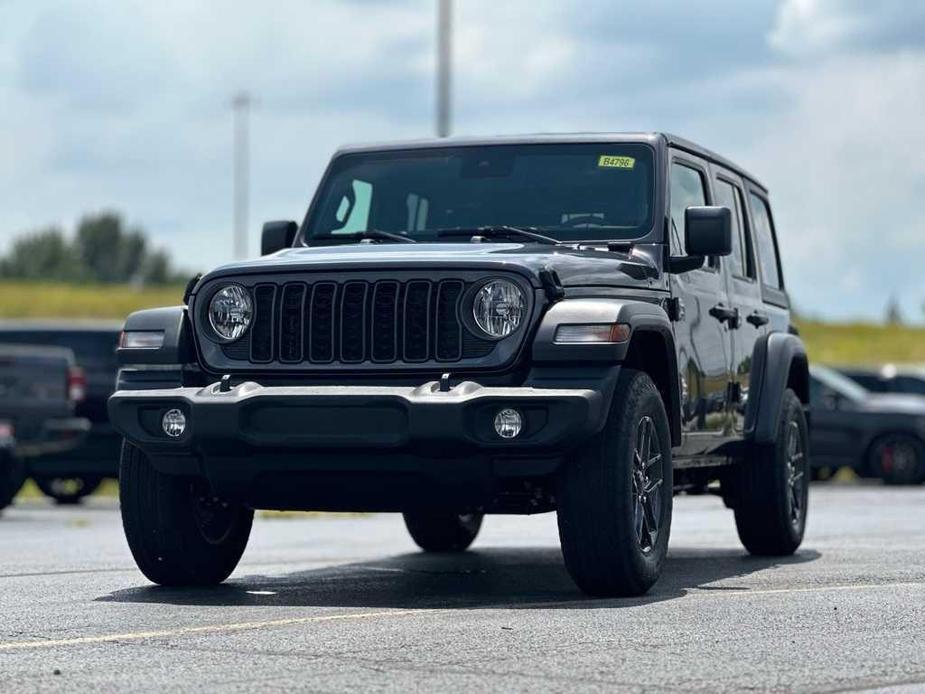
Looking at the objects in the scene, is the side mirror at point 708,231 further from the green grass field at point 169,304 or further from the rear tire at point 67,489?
the green grass field at point 169,304

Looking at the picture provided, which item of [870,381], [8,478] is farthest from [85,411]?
[870,381]

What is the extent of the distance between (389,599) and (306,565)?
7.47 ft

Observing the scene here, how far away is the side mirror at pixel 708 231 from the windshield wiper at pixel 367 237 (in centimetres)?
136

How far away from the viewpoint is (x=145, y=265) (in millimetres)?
170625

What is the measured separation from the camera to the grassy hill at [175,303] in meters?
79.2

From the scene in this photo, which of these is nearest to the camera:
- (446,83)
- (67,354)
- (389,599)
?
(389,599)

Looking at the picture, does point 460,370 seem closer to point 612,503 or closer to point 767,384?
point 612,503

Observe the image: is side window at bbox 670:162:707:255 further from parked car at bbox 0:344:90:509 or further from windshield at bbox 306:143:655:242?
parked car at bbox 0:344:90:509

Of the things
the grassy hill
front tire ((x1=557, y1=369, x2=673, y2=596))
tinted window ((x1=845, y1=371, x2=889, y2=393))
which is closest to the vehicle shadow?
front tire ((x1=557, y1=369, x2=673, y2=596))

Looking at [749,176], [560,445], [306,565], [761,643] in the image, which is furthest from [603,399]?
[749,176]

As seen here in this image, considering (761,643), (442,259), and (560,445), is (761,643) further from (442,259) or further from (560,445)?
(442,259)

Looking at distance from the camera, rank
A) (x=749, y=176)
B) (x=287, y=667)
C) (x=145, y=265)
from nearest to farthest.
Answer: (x=287, y=667) < (x=749, y=176) < (x=145, y=265)

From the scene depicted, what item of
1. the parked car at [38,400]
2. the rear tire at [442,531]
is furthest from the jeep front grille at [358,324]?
the parked car at [38,400]

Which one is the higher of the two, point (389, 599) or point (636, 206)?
point (636, 206)
